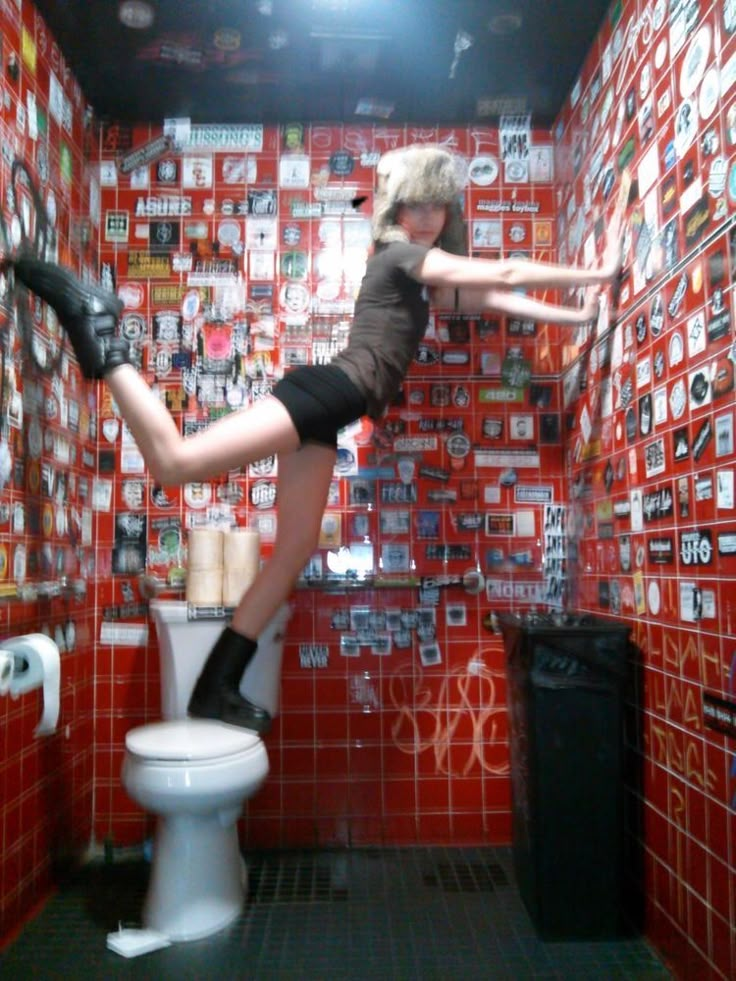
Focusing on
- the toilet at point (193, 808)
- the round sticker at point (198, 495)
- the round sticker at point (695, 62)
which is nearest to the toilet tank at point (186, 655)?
the toilet at point (193, 808)

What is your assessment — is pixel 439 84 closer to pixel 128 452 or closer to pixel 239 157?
pixel 239 157

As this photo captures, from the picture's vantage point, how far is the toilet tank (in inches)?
95.7

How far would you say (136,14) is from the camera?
2.43 meters

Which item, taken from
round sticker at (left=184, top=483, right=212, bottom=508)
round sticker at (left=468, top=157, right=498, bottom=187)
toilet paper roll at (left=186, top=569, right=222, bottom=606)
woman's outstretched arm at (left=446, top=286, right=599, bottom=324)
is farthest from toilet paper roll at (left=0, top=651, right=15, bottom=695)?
round sticker at (left=468, top=157, right=498, bottom=187)

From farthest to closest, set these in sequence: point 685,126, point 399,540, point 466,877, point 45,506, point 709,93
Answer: point 399,540 → point 466,877 → point 45,506 → point 685,126 → point 709,93

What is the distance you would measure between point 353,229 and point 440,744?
192 cm

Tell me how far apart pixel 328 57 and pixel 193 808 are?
94.3 inches

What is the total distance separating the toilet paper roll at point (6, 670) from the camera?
59.4 inches

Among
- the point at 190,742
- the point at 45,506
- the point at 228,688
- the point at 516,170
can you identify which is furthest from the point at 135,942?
the point at 516,170

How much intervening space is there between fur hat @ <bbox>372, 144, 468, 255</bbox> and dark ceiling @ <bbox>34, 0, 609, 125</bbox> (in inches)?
21.8

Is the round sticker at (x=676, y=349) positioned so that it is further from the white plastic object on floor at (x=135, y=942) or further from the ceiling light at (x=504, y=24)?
the white plastic object on floor at (x=135, y=942)

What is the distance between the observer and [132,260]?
2.90 metres

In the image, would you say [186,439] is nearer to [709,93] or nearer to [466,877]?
[709,93]

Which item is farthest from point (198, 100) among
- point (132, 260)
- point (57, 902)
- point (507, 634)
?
point (57, 902)
